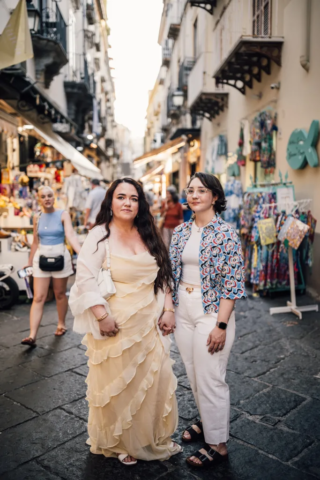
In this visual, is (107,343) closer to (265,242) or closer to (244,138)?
(265,242)

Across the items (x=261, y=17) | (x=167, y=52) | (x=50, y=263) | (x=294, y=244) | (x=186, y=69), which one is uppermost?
(x=167, y=52)

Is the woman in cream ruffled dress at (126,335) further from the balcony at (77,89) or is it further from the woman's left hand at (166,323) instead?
the balcony at (77,89)

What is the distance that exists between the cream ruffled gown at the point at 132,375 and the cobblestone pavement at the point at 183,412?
0.16 meters

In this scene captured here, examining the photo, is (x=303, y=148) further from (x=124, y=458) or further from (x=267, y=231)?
(x=124, y=458)

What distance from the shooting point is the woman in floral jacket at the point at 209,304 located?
2.50 m

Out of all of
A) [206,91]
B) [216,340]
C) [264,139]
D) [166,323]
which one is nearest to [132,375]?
[166,323]

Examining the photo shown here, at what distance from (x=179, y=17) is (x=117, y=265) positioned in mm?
19995

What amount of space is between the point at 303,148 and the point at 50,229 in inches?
168

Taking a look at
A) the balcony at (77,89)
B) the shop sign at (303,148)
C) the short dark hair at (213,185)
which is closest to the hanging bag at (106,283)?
the short dark hair at (213,185)

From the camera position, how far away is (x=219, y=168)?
12492 millimetres

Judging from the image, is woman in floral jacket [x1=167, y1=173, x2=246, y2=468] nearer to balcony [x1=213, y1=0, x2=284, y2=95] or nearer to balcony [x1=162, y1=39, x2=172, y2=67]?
balcony [x1=213, y1=0, x2=284, y2=95]

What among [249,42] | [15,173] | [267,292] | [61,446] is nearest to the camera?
[61,446]

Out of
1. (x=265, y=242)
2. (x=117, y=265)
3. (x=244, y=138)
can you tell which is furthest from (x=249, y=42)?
(x=117, y=265)

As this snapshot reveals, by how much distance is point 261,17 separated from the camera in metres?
8.66
